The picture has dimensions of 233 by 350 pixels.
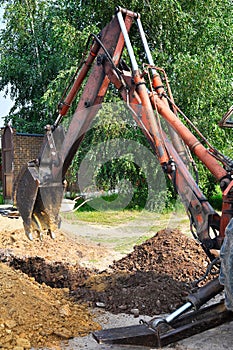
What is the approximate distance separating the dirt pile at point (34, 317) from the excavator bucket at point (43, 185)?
0.74 m

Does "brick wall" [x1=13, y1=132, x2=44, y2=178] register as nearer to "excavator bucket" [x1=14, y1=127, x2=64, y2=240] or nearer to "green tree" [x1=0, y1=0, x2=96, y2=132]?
"green tree" [x1=0, y1=0, x2=96, y2=132]

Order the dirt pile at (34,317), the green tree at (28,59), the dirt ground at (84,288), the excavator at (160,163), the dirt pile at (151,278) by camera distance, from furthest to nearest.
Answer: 1. the green tree at (28,59)
2. the dirt pile at (151,278)
3. the dirt ground at (84,288)
4. the dirt pile at (34,317)
5. the excavator at (160,163)

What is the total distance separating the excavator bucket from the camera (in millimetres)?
4829

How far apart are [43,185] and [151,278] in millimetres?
1446

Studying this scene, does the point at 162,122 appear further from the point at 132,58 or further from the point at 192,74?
the point at 192,74

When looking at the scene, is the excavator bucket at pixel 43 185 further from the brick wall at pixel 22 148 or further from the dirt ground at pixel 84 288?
the brick wall at pixel 22 148

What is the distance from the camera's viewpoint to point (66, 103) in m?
4.71

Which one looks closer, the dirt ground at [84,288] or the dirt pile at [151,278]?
the dirt ground at [84,288]

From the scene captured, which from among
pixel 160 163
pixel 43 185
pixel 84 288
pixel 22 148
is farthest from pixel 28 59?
pixel 160 163

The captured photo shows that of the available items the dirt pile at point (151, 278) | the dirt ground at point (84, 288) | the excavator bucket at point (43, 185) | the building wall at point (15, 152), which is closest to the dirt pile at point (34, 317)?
the dirt ground at point (84, 288)

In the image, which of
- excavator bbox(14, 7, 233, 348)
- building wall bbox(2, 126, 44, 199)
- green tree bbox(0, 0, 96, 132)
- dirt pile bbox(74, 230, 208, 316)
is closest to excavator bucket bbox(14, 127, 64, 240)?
excavator bbox(14, 7, 233, 348)

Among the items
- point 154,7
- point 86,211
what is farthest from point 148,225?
point 154,7

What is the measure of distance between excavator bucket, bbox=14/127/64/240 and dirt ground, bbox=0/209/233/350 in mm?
663

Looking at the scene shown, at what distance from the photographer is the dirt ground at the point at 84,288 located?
3631mm
